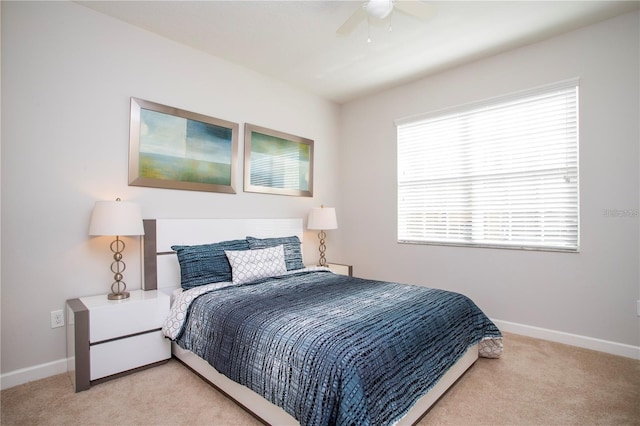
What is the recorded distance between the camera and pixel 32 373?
221cm

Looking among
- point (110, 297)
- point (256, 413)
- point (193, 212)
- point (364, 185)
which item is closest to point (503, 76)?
point (364, 185)

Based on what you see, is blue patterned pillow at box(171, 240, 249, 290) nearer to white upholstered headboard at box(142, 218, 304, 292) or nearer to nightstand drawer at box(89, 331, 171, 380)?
white upholstered headboard at box(142, 218, 304, 292)

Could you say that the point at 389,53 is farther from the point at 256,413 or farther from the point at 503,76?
the point at 256,413

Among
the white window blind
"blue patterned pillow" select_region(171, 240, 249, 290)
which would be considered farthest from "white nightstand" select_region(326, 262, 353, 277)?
"blue patterned pillow" select_region(171, 240, 249, 290)

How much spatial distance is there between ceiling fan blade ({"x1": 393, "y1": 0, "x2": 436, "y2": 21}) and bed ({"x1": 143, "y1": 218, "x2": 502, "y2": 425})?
1923 mm

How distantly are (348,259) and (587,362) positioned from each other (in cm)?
265

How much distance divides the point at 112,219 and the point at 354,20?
7.29 feet

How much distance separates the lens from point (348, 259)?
14.6ft

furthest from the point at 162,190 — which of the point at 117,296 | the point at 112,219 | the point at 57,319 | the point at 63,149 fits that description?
the point at 57,319

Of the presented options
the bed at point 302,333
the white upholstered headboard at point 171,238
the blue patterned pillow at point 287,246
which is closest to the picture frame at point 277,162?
the white upholstered headboard at point 171,238

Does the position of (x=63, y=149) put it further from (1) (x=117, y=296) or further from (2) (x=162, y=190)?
(1) (x=117, y=296)

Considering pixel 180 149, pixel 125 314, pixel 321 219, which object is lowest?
pixel 125 314

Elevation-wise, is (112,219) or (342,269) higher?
(112,219)

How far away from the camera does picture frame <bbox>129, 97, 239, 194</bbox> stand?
2.71m
